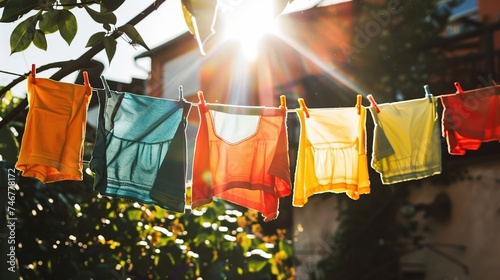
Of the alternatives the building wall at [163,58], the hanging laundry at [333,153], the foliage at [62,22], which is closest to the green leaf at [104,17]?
the foliage at [62,22]

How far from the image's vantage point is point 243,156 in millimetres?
2900

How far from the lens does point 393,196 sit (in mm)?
8391

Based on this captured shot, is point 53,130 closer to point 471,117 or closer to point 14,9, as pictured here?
point 14,9

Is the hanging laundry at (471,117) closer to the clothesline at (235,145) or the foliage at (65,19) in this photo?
the clothesline at (235,145)

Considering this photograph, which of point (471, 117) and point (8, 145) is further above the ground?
point (471, 117)

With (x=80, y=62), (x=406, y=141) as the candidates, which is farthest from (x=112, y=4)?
(x=406, y=141)

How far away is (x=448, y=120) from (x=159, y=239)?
1.72m

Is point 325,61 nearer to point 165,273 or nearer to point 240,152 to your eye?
point 165,273

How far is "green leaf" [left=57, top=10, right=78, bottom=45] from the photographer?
1.57 metres

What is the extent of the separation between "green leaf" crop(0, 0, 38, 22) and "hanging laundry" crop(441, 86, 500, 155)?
2.08m

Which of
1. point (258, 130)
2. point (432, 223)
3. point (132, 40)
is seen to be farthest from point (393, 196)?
point (132, 40)

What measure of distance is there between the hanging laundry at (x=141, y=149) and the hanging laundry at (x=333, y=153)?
1.84 feet

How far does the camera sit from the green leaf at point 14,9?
4.67 feet

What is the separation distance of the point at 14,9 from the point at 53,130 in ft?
3.82
